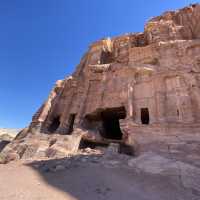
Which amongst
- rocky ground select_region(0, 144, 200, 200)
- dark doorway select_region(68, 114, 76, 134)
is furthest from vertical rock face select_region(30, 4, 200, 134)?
rocky ground select_region(0, 144, 200, 200)

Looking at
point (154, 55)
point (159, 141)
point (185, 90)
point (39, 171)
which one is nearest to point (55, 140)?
point (39, 171)

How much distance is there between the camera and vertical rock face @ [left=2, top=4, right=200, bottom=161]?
1546 centimetres

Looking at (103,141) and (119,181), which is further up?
(103,141)

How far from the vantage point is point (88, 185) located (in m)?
6.77

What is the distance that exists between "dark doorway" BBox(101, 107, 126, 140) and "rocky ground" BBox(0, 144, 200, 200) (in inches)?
423

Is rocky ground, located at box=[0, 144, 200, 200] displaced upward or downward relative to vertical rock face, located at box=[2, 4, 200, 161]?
downward

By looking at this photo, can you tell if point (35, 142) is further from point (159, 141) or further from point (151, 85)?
point (151, 85)

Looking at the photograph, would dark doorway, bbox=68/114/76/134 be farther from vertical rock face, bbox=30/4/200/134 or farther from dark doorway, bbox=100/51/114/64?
dark doorway, bbox=100/51/114/64

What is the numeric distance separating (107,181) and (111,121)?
1604cm

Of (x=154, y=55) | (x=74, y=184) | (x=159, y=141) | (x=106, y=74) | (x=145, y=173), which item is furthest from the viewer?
(x=106, y=74)

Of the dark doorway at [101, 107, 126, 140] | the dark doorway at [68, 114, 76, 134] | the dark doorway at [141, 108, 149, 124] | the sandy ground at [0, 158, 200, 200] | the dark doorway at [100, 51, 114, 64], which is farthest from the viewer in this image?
the dark doorway at [100, 51, 114, 64]

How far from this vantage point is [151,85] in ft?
58.9

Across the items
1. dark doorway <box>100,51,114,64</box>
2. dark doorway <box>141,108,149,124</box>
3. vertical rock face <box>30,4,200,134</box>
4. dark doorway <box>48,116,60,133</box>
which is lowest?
dark doorway <box>48,116,60,133</box>

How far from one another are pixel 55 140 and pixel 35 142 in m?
1.80
